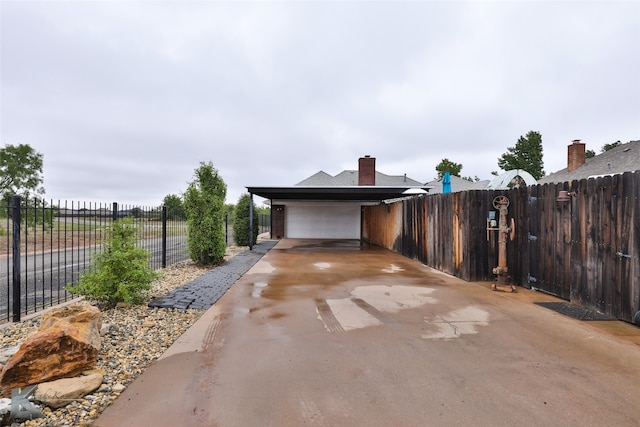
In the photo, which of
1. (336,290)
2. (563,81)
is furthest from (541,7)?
(336,290)

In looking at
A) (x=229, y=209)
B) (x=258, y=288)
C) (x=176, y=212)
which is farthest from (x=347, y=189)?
(x=229, y=209)

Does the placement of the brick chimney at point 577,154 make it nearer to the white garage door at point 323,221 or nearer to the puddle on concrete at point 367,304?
the white garage door at point 323,221

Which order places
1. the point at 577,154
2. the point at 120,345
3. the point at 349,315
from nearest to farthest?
the point at 120,345, the point at 349,315, the point at 577,154

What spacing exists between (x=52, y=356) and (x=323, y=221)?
1542 cm

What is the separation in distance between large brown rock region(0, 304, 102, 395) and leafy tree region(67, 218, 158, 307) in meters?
1.48

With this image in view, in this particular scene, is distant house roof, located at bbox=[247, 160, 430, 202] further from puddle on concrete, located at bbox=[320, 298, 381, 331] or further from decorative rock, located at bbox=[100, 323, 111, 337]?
decorative rock, located at bbox=[100, 323, 111, 337]

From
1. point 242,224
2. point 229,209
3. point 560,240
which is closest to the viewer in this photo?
point 560,240

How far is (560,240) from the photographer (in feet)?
15.8

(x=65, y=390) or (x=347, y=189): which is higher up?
(x=347, y=189)

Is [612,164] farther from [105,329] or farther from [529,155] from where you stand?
[105,329]

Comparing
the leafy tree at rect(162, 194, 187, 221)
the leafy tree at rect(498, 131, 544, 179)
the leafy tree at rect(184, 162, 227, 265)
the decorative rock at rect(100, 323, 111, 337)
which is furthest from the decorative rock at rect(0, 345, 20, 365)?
the leafy tree at rect(498, 131, 544, 179)

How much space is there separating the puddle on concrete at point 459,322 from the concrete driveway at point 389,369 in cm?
1

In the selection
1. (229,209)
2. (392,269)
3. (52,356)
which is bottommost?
(392,269)

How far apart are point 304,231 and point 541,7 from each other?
535 inches
